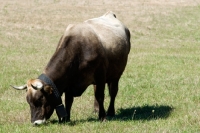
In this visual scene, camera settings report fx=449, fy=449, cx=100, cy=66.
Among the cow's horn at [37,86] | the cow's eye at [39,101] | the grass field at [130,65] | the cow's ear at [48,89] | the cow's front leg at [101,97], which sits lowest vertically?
the grass field at [130,65]

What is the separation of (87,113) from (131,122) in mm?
2002

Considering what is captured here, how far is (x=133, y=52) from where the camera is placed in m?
24.5

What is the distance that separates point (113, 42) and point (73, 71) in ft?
5.90

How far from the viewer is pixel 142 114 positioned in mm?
10641

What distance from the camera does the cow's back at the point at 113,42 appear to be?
10.6 m

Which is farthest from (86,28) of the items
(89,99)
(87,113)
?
(89,99)

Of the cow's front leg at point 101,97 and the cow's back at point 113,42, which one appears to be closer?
the cow's front leg at point 101,97

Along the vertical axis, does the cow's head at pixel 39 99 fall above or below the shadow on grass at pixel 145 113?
above

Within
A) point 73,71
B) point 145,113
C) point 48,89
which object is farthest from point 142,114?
point 48,89

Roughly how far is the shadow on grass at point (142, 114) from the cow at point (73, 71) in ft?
0.86

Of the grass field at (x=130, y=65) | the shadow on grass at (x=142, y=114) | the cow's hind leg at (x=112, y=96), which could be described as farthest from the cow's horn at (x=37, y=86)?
the cow's hind leg at (x=112, y=96)

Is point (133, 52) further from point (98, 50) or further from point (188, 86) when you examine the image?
point (98, 50)

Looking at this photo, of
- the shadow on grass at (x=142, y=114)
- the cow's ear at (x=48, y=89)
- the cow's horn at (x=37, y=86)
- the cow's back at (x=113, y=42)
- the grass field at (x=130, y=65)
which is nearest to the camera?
the cow's horn at (x=37, y=86)

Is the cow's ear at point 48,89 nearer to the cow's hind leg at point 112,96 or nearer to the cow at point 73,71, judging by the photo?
the cow at point 73,71
